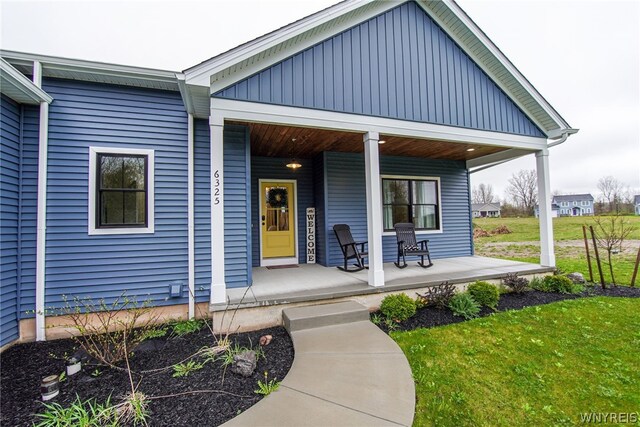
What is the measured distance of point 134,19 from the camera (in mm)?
11070

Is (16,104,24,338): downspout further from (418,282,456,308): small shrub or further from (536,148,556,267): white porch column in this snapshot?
(536,148,556,267): white porch column

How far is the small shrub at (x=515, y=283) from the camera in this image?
15.9 ft

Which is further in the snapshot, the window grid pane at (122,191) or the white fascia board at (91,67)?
the window grid pane at (122,191)

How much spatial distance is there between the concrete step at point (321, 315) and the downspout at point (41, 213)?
121 inches

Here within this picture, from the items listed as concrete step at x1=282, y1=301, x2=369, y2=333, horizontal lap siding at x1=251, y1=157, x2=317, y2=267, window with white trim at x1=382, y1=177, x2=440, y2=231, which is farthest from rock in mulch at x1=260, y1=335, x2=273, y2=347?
window with white trim at x1=382, y1=177, x2=440, y2=231

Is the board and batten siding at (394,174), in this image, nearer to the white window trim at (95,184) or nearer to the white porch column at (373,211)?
the white porch column at (373,211)

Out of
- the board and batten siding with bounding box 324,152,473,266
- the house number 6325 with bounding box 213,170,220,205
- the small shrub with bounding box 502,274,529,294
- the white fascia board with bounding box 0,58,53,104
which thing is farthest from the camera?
the board and batten siding with bounding box 324,152,473,266

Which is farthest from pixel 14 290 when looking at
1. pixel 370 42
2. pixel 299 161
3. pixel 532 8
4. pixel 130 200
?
pixel 532 8

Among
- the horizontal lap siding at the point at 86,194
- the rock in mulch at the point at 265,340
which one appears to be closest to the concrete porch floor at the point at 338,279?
the rock in mulch at the point at 265,340

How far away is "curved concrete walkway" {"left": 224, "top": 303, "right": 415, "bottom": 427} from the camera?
1.83 m

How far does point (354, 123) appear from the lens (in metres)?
4.21

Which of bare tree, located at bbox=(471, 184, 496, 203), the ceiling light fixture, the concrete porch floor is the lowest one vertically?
the concrete porch floor

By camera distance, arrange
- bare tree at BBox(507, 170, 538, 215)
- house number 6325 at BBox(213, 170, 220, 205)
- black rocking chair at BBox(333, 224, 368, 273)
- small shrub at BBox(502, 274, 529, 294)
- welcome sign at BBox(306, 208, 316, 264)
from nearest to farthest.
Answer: house number 6325 at BBox(213, 170, 220, 205), small shrub at BBox(502, 274, 529, 294), black rocking chair at BBox(333, 224, 368, 273), welcome sign at BBox(306, 208, 316, 264), bare tree at BBox(507, 170, 538, 215)

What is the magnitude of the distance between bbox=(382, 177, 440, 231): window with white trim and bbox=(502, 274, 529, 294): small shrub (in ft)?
7.77
